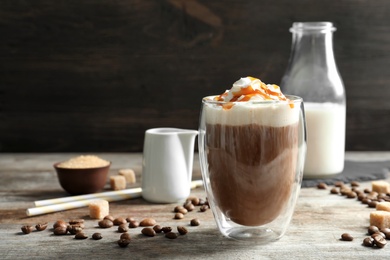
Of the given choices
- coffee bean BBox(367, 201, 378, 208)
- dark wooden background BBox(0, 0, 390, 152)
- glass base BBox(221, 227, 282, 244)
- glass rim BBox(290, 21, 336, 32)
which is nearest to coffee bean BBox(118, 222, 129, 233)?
glass base BBox(221, 227, 282, 244)

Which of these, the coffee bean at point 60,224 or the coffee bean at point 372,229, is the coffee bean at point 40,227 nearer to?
the coffee bean at point 60,224

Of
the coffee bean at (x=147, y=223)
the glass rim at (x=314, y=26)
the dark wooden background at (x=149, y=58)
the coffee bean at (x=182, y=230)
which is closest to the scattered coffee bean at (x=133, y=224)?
the coffee bean at (x=147, y=223)

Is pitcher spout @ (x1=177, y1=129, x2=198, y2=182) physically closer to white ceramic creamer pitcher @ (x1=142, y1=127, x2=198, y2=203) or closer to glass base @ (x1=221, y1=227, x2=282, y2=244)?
white ceramic creamer pitcher @ (x1=142, y1=127, x2=198, y2=203)

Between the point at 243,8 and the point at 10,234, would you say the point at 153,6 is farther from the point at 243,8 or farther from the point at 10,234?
the point at 10,234

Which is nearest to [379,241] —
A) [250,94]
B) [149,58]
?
[250,94]

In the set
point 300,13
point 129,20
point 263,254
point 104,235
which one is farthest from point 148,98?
point 263,254

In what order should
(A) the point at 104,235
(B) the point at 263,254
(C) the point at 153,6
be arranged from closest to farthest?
(B) the point at 263,254 → (A) the point at 104,235 → (C) the point at 153,6
